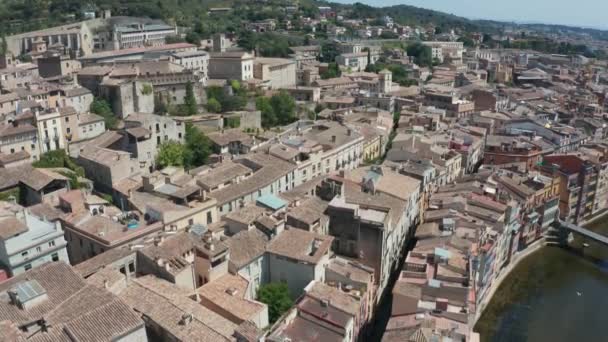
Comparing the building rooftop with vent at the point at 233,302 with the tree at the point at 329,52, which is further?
the tree at the point at 329,52

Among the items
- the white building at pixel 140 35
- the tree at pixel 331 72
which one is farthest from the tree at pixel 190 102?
the tree at pixel 331 72

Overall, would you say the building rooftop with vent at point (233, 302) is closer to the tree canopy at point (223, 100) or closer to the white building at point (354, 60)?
the tree canopy at point (223, 100)

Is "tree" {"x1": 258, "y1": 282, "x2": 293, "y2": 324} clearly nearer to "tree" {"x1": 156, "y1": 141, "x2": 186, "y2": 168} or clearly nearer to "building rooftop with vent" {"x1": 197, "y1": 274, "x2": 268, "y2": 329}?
"building rooftop with vent" {"x1": 197, "y1": 274, "x2": 268, "y2": 329}

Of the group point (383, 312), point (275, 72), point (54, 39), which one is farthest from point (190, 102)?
point (54, 39)

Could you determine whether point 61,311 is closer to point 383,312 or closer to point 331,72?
point 383,312

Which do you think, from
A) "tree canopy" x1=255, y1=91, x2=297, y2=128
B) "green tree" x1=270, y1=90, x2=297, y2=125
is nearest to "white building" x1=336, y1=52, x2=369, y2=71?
"tree canopy" x1=255, y1=91, x2=297, y2=128

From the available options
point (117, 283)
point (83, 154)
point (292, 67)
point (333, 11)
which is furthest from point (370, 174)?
point (333, 11)
